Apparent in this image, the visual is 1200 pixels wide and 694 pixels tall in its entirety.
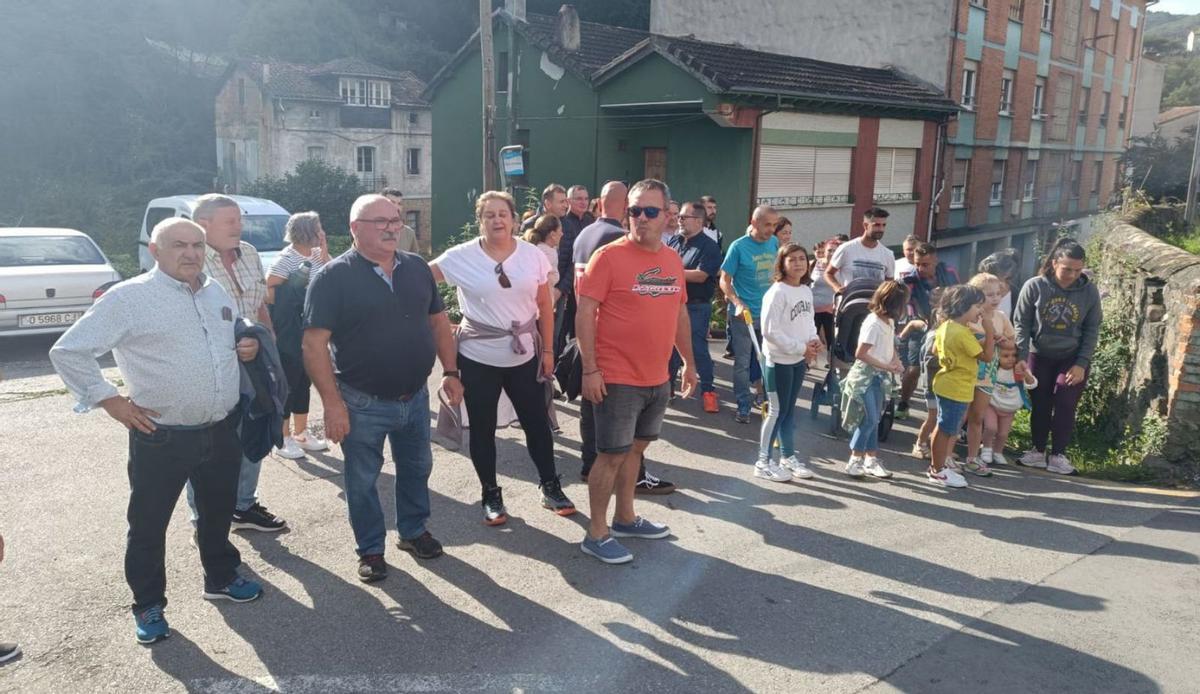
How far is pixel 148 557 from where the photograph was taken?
3963mm

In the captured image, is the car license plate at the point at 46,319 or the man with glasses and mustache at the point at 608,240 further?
the car license plate at the point at 46,319

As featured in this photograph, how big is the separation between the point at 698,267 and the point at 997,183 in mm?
25732

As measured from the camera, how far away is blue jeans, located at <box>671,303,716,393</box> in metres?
7.83

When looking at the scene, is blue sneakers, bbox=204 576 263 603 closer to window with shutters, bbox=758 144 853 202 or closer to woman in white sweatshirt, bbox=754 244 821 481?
woman in white sweatshirt, bbox=754 244 821 481

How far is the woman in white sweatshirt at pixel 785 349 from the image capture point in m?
6.09

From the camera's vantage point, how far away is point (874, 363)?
6.25m

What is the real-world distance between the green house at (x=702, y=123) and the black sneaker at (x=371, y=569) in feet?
44.4

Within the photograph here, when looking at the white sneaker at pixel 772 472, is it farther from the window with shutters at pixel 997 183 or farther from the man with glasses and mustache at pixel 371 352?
the window with shutters at pixel 997 183

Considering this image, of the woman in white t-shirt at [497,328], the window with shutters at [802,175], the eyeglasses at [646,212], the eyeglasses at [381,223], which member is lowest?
the woman in white t-shirt at [497,328]

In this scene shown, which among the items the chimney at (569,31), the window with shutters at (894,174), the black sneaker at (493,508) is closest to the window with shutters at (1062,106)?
the window with shutters at (894,174)

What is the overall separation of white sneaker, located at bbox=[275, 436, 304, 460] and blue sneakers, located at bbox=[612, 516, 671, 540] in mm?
2661

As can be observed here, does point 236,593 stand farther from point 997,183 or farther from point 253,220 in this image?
point 997,183

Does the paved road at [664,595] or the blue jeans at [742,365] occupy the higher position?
the blue jeans at [742,365]

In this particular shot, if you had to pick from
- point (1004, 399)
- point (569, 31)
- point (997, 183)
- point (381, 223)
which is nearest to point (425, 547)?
point (381, 223)
